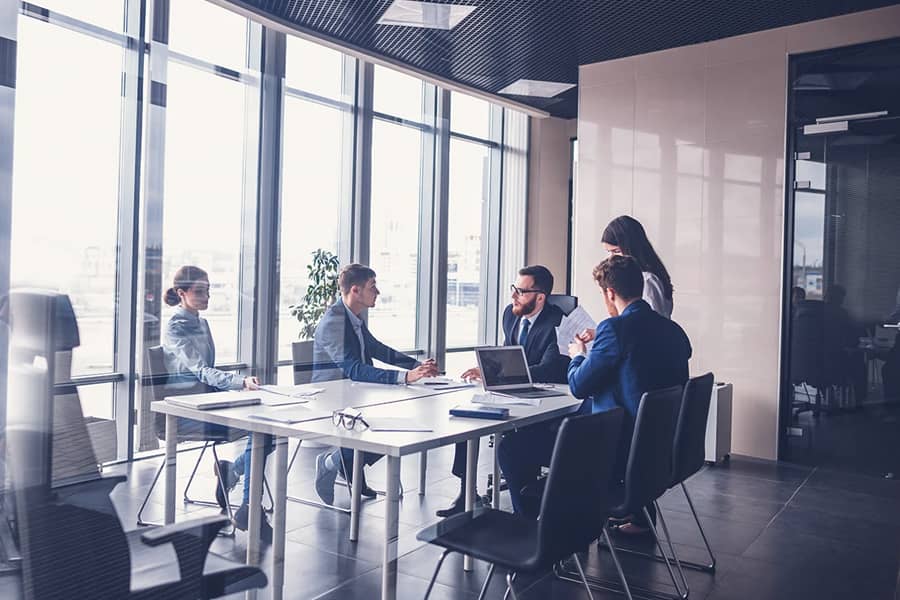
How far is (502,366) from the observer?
373 centimetres

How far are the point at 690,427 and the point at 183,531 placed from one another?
225 centimetres

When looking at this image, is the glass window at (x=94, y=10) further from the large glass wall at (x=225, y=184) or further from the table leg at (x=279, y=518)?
the table leg at (x=279, y=518)

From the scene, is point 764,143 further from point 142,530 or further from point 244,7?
point 142,530

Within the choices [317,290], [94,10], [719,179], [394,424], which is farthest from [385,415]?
[719,179]

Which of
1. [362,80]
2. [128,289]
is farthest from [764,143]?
[128,289]

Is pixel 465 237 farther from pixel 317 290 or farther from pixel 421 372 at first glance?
pixel 421 372

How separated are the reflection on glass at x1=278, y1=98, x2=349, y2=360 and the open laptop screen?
7.15 feet

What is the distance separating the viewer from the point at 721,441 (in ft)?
18.1

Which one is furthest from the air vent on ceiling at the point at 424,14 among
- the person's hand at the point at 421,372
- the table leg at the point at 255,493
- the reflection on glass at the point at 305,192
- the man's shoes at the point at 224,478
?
the man's shoes at the point at 224,478

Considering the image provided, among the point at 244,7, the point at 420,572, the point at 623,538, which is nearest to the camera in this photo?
the point at 420,572

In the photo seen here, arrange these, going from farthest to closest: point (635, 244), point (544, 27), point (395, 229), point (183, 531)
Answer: point (395, 229) < point (544, 27) < point (635, 244) < point (183, 531)

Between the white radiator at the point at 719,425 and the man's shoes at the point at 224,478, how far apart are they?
3.74m

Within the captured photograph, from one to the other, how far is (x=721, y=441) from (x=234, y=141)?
4.10m

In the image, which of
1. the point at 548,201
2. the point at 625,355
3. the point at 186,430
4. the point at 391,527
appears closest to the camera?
the point at 391,527
